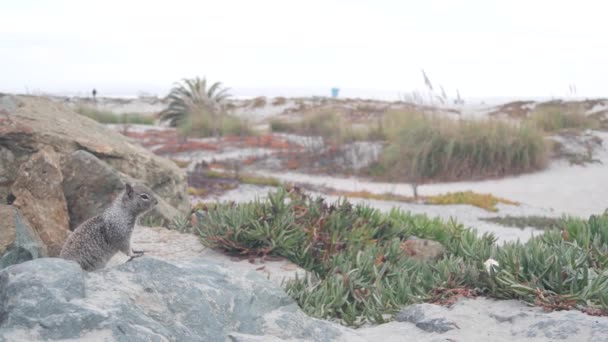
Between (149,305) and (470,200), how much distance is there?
1068 cm

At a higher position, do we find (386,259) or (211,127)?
(211,127)

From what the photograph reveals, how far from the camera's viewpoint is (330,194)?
14422mm

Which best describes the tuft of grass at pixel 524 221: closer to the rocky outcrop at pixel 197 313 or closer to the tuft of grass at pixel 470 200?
the tuft of grass at pixel 470 200

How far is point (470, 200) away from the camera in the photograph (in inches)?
532

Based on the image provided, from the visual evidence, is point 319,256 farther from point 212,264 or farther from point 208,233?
point 212,264

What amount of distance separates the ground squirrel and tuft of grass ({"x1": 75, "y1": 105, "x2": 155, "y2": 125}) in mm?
23275

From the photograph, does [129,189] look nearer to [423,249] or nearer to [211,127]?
[423,249]

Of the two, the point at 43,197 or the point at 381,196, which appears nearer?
the point at 43,197

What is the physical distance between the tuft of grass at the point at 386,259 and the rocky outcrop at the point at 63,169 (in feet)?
4.54

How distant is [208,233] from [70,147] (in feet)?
9.04

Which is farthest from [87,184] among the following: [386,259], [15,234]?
[386,259]

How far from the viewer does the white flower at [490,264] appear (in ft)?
16.8

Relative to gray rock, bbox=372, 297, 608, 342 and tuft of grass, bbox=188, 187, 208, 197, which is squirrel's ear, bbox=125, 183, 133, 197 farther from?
tuft of grass, bbox=188, 187, 208, 197

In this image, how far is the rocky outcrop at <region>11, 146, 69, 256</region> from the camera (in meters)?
6.71
